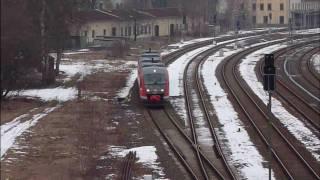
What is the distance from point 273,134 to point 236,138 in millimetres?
1597

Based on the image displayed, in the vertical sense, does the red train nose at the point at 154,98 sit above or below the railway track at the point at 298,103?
above

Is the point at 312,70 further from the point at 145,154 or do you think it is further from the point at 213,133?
the point at 145,154

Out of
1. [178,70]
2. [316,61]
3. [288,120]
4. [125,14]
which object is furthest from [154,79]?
[125,14]

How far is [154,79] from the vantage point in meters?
29.1

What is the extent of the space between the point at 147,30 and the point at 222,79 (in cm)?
4133

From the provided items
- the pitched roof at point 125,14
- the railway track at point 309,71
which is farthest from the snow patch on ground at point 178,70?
the pitched roof at point 125,14

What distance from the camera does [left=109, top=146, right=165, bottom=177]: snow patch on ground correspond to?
18392mm

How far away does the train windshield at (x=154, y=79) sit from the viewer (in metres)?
29.1

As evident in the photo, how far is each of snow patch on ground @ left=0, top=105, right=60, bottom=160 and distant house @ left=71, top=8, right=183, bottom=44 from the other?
3831 centimetres

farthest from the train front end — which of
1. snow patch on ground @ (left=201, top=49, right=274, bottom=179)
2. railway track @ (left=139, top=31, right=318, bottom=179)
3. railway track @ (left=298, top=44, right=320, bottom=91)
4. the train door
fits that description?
the train door

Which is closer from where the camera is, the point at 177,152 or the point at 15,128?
the point at 177,152

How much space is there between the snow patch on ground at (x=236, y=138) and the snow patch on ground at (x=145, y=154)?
2.41 m

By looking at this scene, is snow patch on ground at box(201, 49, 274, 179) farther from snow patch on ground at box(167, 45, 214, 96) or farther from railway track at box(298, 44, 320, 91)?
railway track at box(298, 44, 320, 91)

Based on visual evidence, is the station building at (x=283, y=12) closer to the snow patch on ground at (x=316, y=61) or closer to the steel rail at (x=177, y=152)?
the snow patch on ground at (x=316, y=61)
